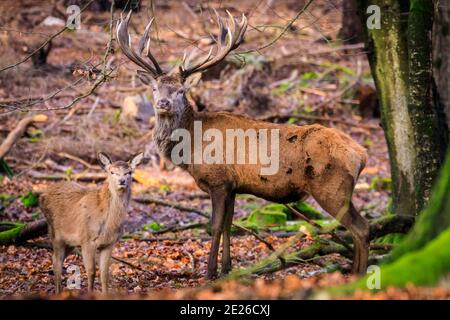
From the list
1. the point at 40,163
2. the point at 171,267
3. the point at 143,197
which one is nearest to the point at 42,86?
the point at 40,163

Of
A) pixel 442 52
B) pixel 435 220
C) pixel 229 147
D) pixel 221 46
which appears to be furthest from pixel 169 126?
pixel 442 52

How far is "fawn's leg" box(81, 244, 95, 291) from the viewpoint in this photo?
27.5 ft

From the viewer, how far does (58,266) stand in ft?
28.1

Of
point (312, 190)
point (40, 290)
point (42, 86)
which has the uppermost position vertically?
point (42, 86)

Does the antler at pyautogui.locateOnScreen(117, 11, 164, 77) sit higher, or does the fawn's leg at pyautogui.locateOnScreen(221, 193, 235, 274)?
the antler at pyautogui.locateOnScreen(117, 11, 164, 77)

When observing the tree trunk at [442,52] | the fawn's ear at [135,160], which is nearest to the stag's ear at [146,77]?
the fawn's ear at [135,160]

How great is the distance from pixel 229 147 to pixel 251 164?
0.36m

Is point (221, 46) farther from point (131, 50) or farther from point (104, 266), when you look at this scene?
point (104, 266)

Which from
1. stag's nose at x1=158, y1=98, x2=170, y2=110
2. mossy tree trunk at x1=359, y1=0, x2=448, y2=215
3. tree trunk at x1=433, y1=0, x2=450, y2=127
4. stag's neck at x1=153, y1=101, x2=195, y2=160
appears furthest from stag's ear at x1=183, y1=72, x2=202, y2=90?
tree trunk at x1=433, y1=0, x2=450, y2=127

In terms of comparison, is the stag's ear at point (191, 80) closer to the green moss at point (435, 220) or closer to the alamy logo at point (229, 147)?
the alamy logo at point (229, 147)

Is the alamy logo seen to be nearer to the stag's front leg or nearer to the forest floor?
the stag's front leg
